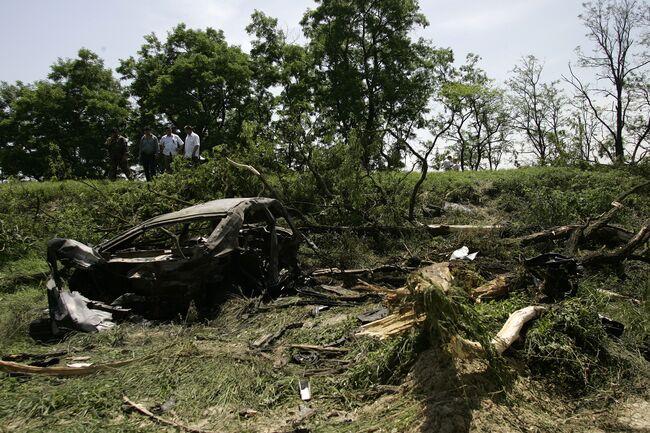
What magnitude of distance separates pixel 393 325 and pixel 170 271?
9.39 feet

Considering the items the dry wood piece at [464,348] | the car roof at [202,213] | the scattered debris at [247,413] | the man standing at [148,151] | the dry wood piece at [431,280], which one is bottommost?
the scattered debris at [247,413]

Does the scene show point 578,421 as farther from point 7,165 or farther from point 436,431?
point 7,165

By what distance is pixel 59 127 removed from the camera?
31609 mm

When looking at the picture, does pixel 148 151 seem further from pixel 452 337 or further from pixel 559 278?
pixel 452 337

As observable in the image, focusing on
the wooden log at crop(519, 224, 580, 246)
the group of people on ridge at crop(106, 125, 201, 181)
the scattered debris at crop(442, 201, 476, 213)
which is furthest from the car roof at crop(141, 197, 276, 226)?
the group of people on ridge at crop(106, 125, 201, 181)

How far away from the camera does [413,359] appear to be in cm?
411

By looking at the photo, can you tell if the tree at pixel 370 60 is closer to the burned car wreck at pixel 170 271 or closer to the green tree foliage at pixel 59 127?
the green tree foliage at pixel 59 127

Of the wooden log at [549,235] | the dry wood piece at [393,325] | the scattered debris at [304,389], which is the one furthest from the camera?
the wooden log at [549,235]

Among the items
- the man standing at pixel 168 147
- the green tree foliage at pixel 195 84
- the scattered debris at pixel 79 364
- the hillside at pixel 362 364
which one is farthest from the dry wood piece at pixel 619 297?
the green tree foliage at pixel 195 84

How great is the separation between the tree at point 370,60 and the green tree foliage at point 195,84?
5.65 meters

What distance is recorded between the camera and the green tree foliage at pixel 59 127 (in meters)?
30.3

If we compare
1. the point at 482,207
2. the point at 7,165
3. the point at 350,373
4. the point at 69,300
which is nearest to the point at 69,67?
the point at 7,165

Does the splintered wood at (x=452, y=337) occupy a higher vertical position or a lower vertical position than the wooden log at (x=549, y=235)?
lower

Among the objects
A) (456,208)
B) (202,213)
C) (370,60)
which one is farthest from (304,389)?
(370,60)
